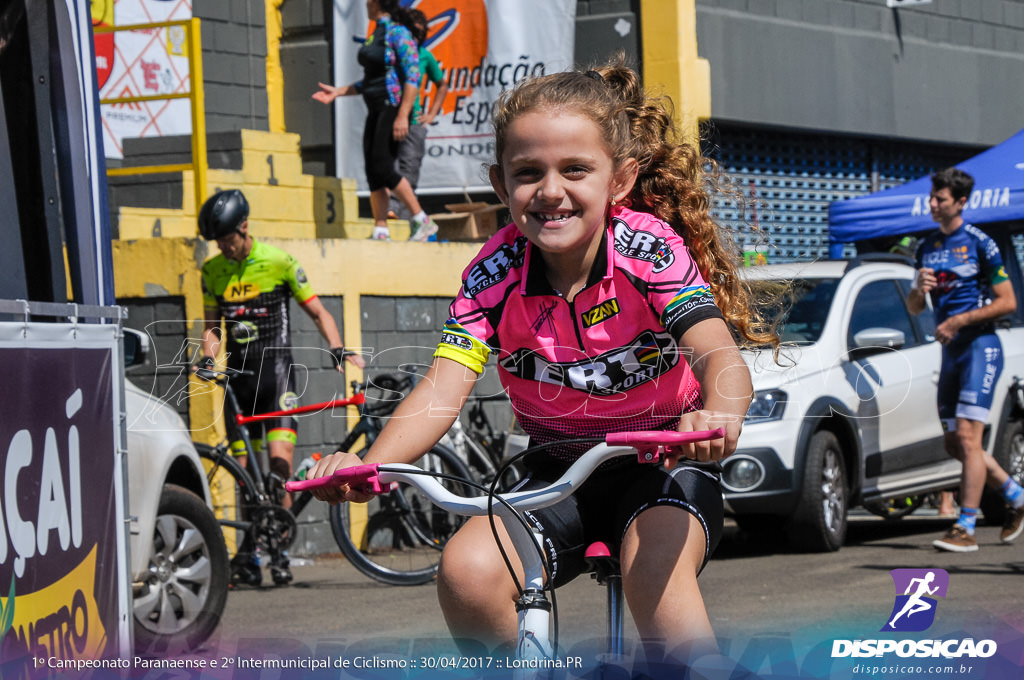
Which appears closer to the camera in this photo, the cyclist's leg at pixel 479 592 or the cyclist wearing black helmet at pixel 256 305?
the cyclist's leg at pixel 479 592

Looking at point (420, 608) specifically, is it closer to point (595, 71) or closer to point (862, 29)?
point (595, 71)

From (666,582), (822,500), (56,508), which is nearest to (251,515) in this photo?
(822,500)

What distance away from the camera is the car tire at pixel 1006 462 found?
35.0 feet

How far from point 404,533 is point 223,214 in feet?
7.70

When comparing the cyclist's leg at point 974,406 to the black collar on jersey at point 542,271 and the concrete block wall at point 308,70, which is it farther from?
the concrete block wall at point 308,70

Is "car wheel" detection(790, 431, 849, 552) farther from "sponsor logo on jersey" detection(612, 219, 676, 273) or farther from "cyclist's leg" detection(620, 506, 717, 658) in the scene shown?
"cyclist's leg" detection(620, 506, 717, 658)

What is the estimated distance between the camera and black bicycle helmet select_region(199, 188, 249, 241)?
343 inches

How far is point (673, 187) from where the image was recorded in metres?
3.66

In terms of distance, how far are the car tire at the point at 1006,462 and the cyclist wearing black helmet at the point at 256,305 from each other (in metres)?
5.20

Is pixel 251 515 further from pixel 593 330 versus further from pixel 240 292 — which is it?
pixel 593 330

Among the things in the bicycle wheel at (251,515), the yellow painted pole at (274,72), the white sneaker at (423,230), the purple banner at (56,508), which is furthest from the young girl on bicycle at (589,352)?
the yellow painted pole at (274,72)

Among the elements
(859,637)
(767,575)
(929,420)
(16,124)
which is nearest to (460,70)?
(929,420)

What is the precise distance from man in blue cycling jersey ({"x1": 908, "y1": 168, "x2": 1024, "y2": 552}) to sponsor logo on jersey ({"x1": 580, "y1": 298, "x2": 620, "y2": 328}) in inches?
250

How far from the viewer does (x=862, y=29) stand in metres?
16.2
